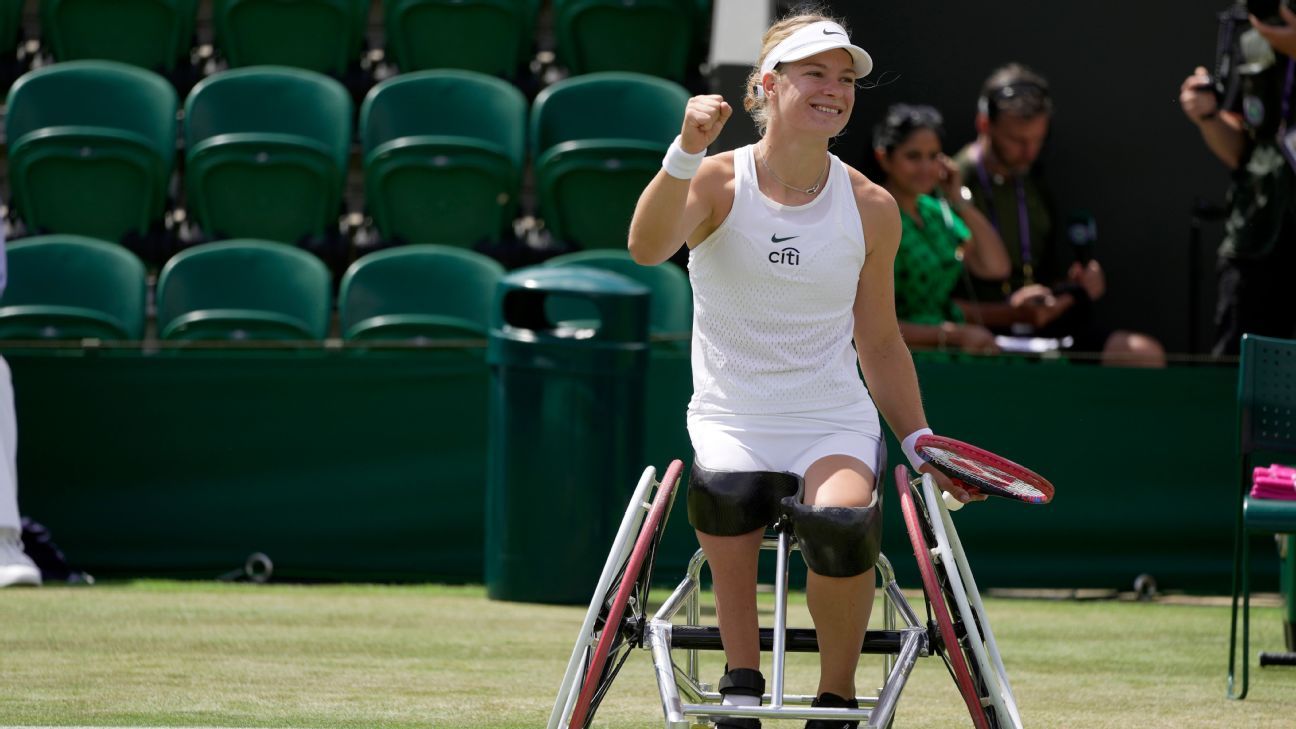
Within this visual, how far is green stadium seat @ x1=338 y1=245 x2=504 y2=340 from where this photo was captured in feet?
26.6

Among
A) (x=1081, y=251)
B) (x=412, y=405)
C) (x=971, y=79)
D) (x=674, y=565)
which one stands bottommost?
(x=674, y=565)

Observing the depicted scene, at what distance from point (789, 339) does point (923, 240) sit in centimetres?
400

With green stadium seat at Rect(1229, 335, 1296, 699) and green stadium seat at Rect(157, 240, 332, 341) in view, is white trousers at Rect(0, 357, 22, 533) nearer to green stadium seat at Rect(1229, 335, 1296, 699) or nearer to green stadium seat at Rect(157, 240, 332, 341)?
green stadium seat at Rect(157, 240, 332, 341)

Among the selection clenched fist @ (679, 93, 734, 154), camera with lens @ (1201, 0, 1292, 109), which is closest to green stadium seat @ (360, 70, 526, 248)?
camera with lens @ (1201, 0, 1292, 109)

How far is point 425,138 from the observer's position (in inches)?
349

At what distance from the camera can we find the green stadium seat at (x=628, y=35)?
9.99 m

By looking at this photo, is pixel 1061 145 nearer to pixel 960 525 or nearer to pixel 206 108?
pixel 960 525

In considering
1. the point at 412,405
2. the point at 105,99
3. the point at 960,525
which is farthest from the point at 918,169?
the point at 105,99

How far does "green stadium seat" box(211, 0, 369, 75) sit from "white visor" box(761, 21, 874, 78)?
21.7 ft

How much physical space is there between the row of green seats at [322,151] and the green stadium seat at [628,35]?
2.32ft

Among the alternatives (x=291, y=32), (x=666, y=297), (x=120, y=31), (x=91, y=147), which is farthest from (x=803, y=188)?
(x=120, y=31)

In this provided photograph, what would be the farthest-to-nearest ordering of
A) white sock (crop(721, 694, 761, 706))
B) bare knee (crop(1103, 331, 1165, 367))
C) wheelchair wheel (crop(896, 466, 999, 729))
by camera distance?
bare knee (crop(1103, 331, 1165, 367)) < white sock (crop(721, 694, 761, 706)) < wheelchair wheel (crop(896, 466, 999, 729))

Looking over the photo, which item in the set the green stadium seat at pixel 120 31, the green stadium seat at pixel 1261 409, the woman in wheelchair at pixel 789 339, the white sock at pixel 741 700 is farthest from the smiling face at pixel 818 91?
the green stadium seat at pixel 120 31

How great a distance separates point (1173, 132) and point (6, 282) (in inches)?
223
